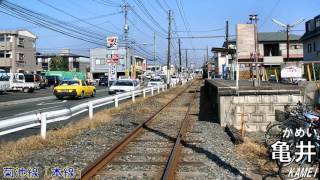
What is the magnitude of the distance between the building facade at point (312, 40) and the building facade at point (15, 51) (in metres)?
50.1

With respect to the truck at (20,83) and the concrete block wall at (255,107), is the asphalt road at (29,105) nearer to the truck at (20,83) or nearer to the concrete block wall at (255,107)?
the concrete block wall at (255,107)

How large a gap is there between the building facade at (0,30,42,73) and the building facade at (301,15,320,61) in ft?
164

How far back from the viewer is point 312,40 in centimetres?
5447

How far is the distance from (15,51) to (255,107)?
230 ft

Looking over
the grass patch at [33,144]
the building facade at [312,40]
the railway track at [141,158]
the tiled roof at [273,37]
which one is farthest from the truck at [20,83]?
the tiled roof at [273,37]

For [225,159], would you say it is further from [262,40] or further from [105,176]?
[262,40]

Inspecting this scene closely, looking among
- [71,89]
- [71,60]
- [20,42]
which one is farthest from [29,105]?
[71,60]

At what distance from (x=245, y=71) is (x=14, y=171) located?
47374 millimetres

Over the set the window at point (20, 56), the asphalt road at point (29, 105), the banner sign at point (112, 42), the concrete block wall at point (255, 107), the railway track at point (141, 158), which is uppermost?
the window at point (20, 56)

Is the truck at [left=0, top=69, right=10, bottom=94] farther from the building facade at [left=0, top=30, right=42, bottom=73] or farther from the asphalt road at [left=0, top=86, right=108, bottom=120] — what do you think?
the building facade at [left=0, top=30, right=42, bottom=73]

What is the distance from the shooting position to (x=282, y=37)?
8200 cm

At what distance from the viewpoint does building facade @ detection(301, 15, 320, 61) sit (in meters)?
51.8

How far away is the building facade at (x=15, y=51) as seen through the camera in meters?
77.3

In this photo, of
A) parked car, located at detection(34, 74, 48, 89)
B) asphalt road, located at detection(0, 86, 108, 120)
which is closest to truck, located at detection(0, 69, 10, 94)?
parked car, located at detection(34, 74, 48, 89)
